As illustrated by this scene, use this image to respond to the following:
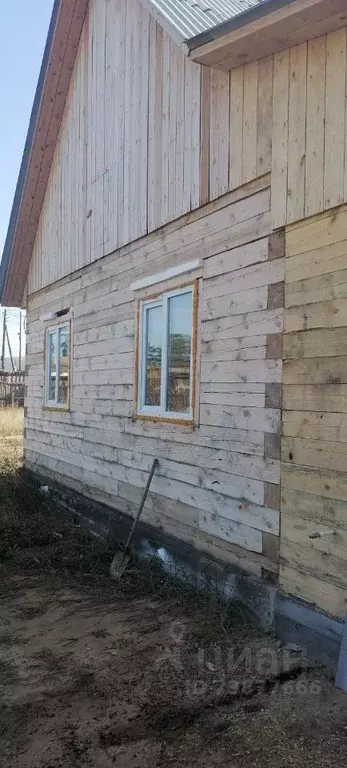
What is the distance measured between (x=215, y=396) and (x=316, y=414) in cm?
133

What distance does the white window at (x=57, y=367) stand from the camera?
942 centimetres

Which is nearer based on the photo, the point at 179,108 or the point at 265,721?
the point at 265,721

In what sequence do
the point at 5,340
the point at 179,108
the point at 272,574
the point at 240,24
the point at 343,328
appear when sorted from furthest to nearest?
the point at 5,340, the point at 179,108, the point at 272,574, the point at 240,24, the point at 343,328

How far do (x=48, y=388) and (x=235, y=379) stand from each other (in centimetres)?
592

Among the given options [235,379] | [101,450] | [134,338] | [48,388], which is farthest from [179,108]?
[48,388]

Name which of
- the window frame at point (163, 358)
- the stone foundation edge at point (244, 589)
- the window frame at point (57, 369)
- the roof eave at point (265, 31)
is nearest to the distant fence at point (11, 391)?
the window frame at point (57, 369)

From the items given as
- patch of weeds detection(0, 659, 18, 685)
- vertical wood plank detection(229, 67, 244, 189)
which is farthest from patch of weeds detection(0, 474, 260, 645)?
vertical wood plank detection(229, 67, 244, 189)

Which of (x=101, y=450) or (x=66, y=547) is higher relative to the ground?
(x=101, y=450)

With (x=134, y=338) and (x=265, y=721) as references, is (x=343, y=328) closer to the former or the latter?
(x=265, y=721)

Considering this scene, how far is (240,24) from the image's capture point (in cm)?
416

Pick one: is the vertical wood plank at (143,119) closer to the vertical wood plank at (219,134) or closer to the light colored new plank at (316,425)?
the vertical wood plank at (219,134)

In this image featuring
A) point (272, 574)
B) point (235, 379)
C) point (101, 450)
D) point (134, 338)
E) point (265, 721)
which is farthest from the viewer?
point (101, 450)

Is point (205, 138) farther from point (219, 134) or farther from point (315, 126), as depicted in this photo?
point (315, 126)

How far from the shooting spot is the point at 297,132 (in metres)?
4.23
